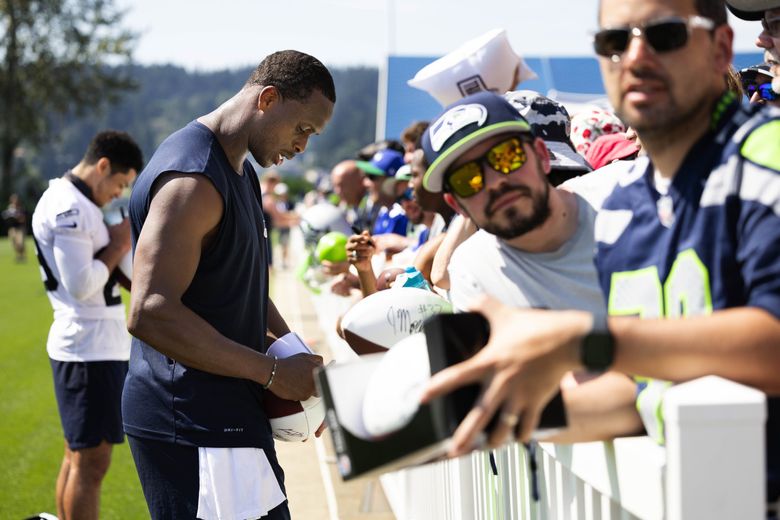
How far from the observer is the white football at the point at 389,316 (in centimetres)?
357

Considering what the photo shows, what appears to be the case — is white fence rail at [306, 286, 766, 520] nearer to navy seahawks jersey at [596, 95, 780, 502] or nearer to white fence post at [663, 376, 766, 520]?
white fence post at [663, 376, 766, 520]

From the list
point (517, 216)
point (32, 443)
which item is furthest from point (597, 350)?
point (32, 443)

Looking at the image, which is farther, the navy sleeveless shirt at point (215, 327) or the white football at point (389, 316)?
the white football at point (389, 316)

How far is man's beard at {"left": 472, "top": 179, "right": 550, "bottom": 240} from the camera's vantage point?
2.40 m

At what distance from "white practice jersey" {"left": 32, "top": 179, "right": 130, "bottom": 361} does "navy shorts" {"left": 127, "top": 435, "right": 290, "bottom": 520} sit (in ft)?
7.56

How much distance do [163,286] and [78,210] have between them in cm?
263

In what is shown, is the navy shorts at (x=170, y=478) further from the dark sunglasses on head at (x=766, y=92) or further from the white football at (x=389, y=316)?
the dark sunglasses on head at (x=766, y=92)

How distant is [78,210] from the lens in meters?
5.34

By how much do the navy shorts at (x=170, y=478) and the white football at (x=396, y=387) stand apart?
155 cm

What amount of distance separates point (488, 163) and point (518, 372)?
102 centimetres

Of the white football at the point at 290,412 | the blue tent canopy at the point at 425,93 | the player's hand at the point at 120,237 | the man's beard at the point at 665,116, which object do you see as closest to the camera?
the man's beard at the point at 665,116

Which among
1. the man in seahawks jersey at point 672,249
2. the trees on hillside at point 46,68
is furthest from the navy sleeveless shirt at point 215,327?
the trees on hillside at point 46,68

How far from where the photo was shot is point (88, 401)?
17.4ft

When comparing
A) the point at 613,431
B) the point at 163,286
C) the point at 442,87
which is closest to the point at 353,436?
the point at 613,431
